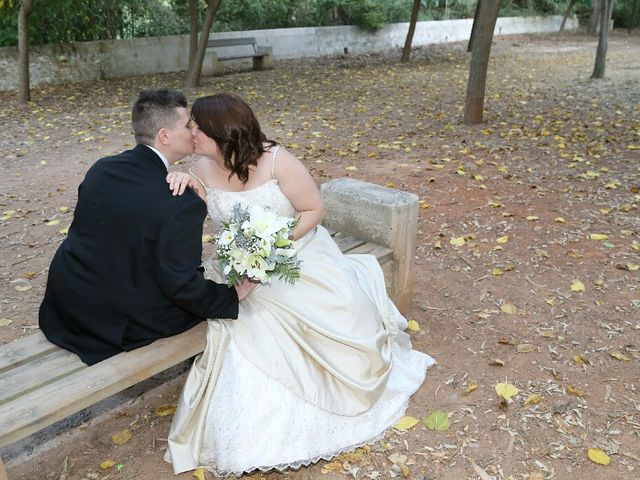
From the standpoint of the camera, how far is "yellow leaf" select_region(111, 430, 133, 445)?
2910mm

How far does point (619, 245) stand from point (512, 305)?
1.44 meters

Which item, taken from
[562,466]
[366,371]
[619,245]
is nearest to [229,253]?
[366,371]

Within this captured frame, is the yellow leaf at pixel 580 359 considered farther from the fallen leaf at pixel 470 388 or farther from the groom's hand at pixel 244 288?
the groom's hand at pixel 244 288

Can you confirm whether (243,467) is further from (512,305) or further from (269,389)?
(512,305)

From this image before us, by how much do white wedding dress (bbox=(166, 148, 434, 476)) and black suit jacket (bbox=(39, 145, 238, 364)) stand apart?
227 millimetres

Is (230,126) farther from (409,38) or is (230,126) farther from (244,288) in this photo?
(409,38)

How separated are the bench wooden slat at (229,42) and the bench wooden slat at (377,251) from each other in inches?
565

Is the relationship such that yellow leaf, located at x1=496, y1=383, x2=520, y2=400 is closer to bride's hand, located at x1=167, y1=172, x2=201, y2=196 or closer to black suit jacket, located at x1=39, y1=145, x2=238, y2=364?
black suit jacket, located at x1=39, y1=145, x2=238, y2=364

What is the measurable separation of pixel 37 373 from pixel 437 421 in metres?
1.92

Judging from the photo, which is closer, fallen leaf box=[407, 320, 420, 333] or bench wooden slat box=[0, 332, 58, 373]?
bench wooden slat box=[0, 332, 58, 373]

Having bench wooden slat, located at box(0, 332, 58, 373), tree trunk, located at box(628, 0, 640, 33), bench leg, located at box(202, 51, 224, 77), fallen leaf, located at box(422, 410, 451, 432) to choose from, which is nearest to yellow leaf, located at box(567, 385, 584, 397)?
fallen leaf, located at box(422, 410, 451, 432)

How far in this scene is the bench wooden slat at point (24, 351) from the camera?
7.98ft

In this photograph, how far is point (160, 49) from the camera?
1598 cm

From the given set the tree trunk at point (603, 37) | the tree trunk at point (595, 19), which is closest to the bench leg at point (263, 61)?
the tree trunk at point (603, 37)
